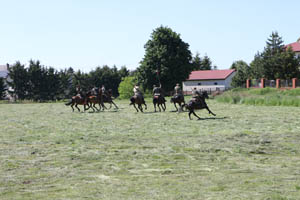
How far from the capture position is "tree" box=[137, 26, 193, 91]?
6134cm

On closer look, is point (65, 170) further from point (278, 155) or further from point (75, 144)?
point (278, 155)

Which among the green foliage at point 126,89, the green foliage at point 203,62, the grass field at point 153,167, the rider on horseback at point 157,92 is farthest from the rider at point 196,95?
the green foliage at point 203,62

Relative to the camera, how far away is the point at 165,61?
2414 inches

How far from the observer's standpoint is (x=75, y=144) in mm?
11055

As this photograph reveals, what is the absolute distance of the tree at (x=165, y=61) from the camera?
201 ft

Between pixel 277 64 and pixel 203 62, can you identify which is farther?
pixel 203 62

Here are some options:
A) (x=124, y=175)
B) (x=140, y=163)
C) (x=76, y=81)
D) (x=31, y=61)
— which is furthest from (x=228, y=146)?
(x=76, y=81)

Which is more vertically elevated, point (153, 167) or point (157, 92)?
point (157, 92)

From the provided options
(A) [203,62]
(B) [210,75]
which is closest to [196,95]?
(B) [210,75]

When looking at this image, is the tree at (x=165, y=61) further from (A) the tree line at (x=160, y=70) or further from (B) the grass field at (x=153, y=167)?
(B) the grass field at (x=153, y=167)

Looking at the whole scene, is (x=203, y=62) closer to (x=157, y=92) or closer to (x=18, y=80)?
(x=18, y=80)

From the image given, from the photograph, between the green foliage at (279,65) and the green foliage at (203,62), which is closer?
the green foliage at (279,65)

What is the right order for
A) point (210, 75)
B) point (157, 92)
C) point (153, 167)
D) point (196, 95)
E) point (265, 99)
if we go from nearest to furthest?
point (153, 167)
point (196, 95)
point (157, 92)
point (265, 99)
point (210, 75)

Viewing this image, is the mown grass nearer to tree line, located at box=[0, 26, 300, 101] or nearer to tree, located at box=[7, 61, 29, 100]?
tree line, located at box=[0, 26, 300, 101]
